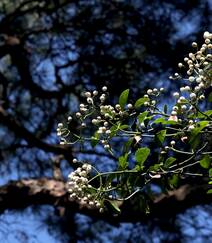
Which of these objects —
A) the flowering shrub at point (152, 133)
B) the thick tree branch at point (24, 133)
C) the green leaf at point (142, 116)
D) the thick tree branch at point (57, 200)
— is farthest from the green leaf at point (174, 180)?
the thick tree branch at point (24, 133)

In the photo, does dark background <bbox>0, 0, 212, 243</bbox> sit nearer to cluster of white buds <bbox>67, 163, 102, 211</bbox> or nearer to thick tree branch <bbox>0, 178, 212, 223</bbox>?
thick tree branch <bbox>0, 178, 212, 223</bbox>

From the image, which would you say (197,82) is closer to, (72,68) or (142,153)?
(142,153)

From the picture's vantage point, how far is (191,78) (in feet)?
3.27

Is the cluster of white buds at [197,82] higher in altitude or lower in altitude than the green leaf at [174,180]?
higher

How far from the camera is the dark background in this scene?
9.60 ft

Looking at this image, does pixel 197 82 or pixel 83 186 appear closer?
pixel 197 82

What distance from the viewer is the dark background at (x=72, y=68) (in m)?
2.93

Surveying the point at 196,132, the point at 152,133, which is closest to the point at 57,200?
the point at 152,133

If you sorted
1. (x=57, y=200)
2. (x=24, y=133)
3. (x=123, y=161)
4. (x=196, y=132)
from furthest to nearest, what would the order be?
(x=24, y=133) < (x=57, y=200) < (x=123, y=161) < (x=196, y=132)

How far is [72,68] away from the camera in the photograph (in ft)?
10.7

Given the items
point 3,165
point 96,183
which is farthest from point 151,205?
point 96,183

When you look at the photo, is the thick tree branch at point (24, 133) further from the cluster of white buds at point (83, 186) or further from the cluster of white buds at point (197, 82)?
the cluster of white buds at point (197, 82)

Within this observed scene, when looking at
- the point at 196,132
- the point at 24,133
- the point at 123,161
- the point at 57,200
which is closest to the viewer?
the point at 196,132

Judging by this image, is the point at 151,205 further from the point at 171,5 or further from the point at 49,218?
the point at 171,5
